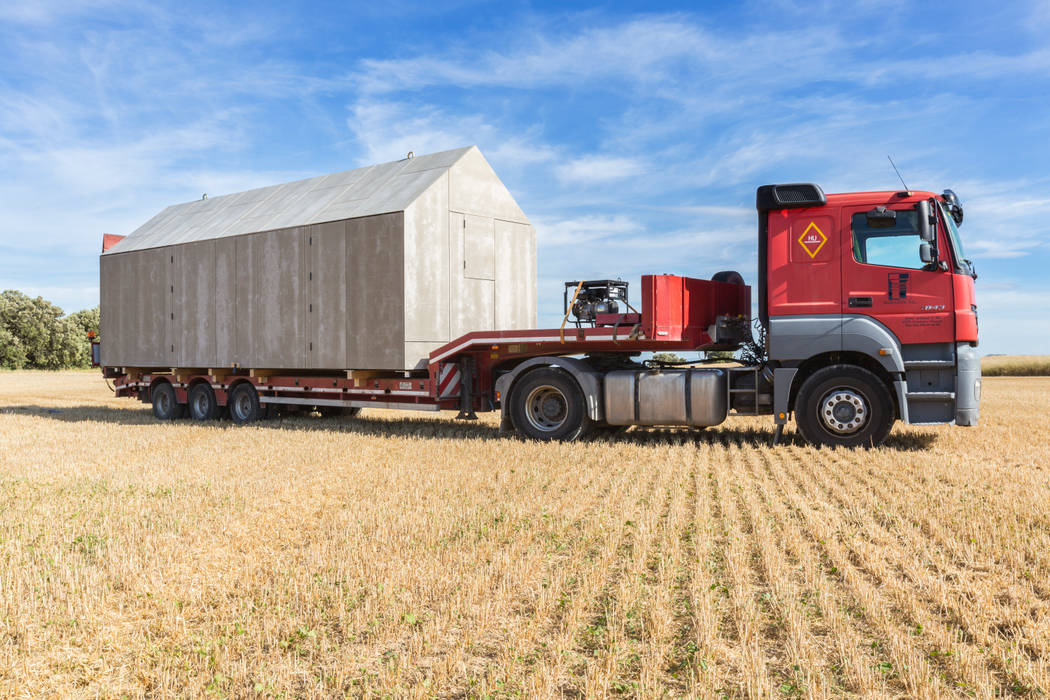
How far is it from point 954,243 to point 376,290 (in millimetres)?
8383

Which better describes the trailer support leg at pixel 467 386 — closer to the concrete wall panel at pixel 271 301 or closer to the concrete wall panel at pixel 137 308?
the concrete wall panel at pixel 271 301

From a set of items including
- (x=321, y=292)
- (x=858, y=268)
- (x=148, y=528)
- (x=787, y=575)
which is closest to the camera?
(x=787, y=575)

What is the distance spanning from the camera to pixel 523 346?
39.6 ft

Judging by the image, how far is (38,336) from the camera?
6444 centimetres

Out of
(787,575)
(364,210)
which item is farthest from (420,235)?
(787,575)

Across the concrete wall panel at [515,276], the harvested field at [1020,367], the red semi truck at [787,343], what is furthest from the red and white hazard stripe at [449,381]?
the harvested field at [1020,367]

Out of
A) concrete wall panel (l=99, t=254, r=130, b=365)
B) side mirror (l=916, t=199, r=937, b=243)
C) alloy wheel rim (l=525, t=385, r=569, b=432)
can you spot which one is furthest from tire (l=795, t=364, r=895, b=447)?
concrete wall panel (l=99, t=254, r=130, b=365)

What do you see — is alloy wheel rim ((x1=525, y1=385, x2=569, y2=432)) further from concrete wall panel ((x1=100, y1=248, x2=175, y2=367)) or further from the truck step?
concrete wall panel ((x1=100, y1=248, x2=175, y2=367))

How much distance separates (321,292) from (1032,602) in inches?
457

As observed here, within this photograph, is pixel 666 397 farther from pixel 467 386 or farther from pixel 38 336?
pixel 38 336

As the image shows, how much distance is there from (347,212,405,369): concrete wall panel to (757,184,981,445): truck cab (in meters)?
5.59

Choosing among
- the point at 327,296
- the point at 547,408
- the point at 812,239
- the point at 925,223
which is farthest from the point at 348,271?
the point at 925,223

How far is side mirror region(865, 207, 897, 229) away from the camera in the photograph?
1000cm

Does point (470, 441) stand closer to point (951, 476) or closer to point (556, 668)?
point (951, 476)
